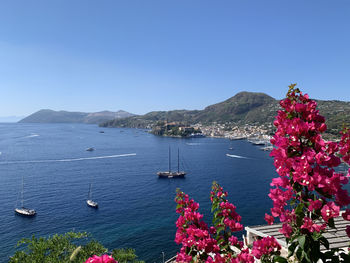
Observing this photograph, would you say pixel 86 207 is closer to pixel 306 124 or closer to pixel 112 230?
pixel 112 230

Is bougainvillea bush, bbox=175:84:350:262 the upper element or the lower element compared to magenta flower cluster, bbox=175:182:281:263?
upper

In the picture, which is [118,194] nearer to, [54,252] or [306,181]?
[54,252]

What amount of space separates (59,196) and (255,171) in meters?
50.1

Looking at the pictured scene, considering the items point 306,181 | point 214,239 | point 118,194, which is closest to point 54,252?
point 214,239

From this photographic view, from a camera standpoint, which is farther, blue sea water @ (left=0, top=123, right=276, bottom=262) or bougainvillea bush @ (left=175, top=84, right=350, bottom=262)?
blue sea water @ (left=0, top=123, right=276, bottom=262)

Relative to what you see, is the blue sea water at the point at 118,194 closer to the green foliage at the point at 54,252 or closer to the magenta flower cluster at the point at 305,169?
the green foliage at the point at 54,252

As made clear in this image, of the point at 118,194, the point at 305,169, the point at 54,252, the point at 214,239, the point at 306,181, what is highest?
the point at 305,169

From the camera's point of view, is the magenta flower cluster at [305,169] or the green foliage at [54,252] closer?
the magenta flower cluster at [305,169]

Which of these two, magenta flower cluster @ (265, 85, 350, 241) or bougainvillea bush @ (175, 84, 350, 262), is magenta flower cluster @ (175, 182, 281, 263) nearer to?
bougainvillea bush @ (175, 84, 350, 262)

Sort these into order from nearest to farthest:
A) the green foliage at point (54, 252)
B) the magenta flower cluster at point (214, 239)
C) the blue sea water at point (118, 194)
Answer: the magenta flower cluster at point (214, 239), the green foliage at point (54, 252), the blue sea water at point (118, 194)

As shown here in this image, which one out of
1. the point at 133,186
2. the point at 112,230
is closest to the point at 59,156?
the point at 133,186

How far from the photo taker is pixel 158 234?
106ft

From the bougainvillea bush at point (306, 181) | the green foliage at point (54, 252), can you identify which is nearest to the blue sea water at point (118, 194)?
the green foliage at point (54, 252)

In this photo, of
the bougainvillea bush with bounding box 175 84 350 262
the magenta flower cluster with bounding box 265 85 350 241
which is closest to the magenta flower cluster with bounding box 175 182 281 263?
the bougainvillea bush with bounding box 175 84 350 262
